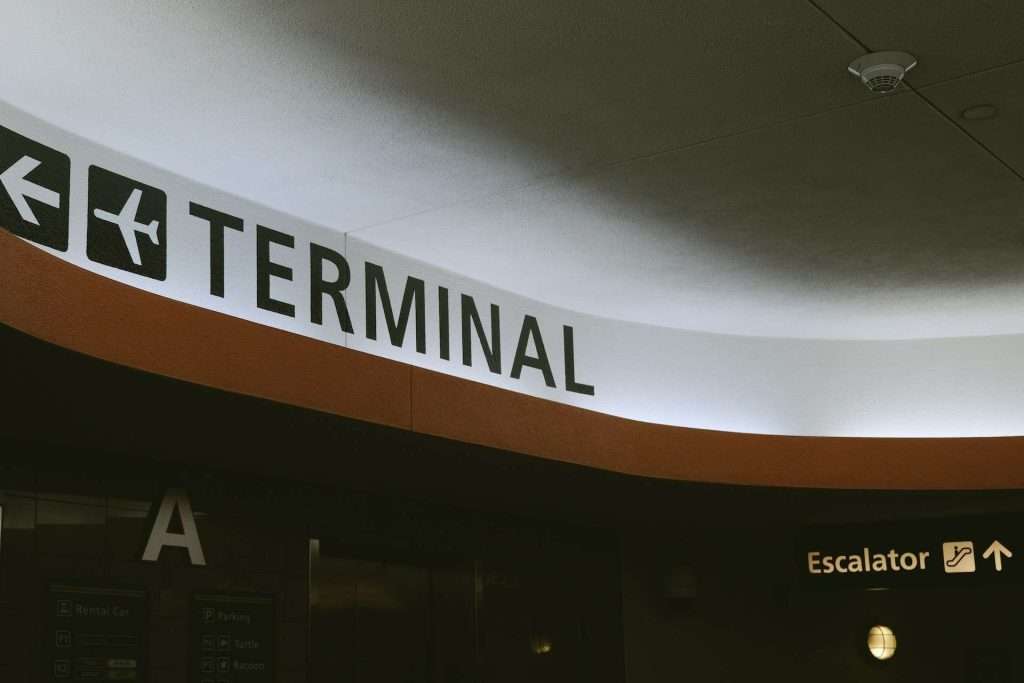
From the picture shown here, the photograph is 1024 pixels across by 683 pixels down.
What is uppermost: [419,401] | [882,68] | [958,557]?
[882,68]

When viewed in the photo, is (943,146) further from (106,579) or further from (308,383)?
(106,579)

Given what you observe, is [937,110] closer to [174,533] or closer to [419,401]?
[419,401]

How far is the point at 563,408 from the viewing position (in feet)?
22.3

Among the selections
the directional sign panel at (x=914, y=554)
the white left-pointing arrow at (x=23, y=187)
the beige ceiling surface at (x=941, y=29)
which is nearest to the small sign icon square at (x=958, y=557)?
the directional sign panel at (x=914, y=554)

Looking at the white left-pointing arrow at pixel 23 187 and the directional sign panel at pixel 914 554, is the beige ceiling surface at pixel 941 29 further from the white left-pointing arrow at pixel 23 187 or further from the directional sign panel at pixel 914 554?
the directional sign panel at pixel 914 554

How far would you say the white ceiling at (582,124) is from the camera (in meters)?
4.61

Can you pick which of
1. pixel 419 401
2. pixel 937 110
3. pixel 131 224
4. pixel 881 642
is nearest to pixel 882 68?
pixel 937 110

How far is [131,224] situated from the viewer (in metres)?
5.64

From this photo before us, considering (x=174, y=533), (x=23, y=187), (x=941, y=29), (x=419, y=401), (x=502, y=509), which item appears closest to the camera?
(x=941, y=29)

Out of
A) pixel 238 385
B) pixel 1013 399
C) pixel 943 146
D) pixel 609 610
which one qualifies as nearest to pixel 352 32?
pixel 238 385

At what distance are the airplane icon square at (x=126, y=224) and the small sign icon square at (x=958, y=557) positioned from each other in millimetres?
5143

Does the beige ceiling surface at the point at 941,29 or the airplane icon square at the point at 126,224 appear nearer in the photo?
the beige ceiling surface at the point at 941,29

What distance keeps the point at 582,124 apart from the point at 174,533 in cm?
274

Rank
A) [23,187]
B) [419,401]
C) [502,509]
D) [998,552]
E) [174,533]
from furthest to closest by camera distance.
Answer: [502,509]
[998,552]
[174,533]
[419,401]
[23,187]
